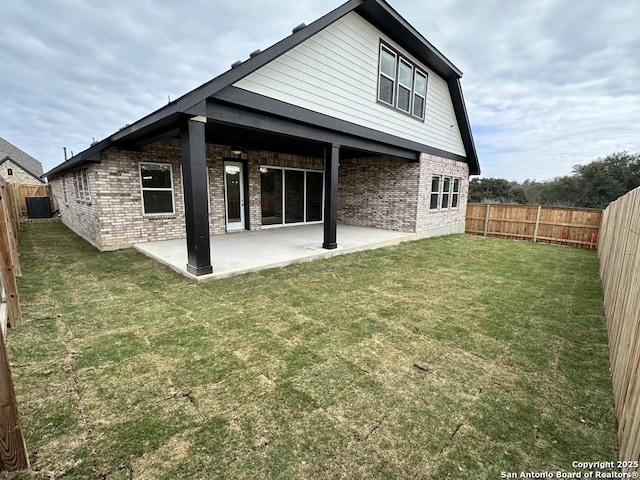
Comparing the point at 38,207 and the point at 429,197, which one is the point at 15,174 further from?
the point at 429,197

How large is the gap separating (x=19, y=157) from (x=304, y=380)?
4446cm

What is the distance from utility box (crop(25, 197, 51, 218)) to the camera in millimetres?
14891

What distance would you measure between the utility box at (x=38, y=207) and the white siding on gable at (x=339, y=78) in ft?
54.6

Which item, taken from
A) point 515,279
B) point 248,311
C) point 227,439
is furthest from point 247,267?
point 515,279

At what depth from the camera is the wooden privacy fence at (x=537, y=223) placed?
Result: 10.9 m

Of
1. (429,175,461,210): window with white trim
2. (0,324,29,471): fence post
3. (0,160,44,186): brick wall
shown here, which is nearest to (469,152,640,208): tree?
(429,175,461,210): window with white trim

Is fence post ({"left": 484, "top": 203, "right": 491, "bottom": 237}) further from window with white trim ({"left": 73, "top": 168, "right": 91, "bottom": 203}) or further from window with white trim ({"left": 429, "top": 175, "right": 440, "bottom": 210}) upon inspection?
window with white trim ({"left": 73, "top": 168, "right": 91, "bottom": 203})

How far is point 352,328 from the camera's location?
3.43 meters

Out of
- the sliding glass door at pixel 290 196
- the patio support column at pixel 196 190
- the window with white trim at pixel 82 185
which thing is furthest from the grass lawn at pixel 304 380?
the sliding glass door at pixel 290 196

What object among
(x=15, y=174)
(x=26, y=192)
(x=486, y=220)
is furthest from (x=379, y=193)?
(x=15, y=174)

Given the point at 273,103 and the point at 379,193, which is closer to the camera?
the point at 273,103

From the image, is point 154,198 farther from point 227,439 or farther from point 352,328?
point 227,439

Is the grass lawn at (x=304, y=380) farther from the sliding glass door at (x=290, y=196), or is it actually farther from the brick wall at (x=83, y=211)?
the sliding glass door at (x=290, y=196)

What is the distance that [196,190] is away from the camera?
4742 millimetres
